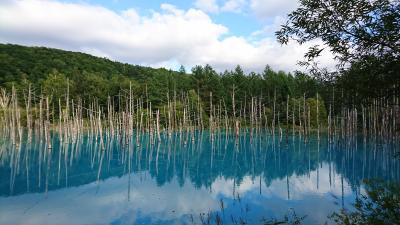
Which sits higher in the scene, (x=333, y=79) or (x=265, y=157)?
(x=333, y=79)

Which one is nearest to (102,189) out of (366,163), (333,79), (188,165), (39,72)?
(188,165)

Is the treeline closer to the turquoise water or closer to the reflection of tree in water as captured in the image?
the reflection of tree in water

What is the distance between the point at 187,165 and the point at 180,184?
7.49m

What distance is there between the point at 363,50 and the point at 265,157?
2837cm

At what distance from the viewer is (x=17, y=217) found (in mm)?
13656

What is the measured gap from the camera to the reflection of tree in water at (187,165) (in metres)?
22.2

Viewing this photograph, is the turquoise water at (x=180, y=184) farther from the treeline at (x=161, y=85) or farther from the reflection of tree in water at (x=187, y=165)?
the treeline at (x=161, y=85)

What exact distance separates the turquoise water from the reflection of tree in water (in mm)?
66

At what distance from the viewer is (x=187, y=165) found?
2875 cm

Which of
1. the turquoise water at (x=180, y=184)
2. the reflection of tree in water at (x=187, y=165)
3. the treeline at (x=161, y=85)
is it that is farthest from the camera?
the treeline at (x=161, y=85)

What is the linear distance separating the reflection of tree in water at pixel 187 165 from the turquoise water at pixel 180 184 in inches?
2.6

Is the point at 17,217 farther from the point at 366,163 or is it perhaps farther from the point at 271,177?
the point at 366,163

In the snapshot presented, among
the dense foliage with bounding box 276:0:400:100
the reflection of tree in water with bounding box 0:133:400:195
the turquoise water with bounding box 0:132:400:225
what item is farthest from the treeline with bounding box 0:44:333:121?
the dense foliage with bounding box 276:0:400:100

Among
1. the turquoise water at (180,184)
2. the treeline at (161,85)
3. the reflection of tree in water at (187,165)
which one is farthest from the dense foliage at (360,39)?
the treeline at (161,85)
